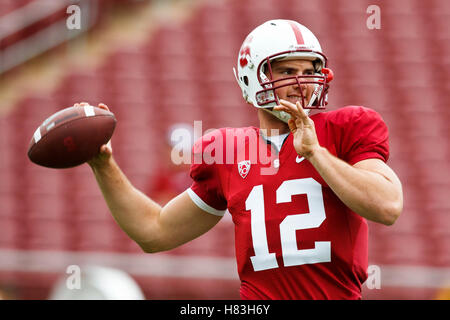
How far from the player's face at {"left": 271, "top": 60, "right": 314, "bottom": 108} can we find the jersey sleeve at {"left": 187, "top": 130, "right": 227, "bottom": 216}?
0.30 m

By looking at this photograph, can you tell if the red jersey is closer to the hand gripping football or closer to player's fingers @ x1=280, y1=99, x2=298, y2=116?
player's fingers @ x1=280, y1=99, x2=298, y2=116

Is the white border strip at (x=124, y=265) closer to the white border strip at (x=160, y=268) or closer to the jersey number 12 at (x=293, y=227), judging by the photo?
the white border strip at (x=160, y=268)

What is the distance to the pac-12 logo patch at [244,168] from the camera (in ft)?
7.20

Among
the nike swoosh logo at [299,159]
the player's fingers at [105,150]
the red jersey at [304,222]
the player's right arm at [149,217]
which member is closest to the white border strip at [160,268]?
the player's right arm at [149,217]

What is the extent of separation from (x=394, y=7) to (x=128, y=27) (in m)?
2.90

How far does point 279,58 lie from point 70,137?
738 millimetres

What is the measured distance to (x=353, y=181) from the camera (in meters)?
1.89

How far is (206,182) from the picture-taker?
2.38m

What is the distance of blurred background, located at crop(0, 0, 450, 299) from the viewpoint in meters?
5.45

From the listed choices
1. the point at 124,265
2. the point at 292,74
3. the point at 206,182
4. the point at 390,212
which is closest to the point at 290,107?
the point at 292,74

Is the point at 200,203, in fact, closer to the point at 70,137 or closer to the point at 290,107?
the point at 70,137

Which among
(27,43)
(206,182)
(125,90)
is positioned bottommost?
(206,182)
